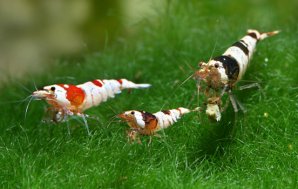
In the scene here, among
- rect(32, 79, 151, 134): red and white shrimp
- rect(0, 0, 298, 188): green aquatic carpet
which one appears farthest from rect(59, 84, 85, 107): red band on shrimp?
rect(0, 0, 298, 188): green aquatic carpet

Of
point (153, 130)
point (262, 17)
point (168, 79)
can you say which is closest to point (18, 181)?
point (153, 130)

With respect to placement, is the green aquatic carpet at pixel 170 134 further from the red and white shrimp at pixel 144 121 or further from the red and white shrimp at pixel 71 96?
the red and white shrimp at pixel 71 96

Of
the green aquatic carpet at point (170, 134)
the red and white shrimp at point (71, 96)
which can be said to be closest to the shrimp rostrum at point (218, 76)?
the green aquatic carpet at point (170, 134)

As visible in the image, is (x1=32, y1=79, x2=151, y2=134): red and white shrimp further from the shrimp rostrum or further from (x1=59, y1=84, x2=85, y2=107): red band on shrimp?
the shrimp rostrum

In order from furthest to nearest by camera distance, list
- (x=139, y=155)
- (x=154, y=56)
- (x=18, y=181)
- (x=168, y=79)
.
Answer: (x=154, y=56)
(x=168, y=79)
(x=139, y=155)
(x=18, y=181)

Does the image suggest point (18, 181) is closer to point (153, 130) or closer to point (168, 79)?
point (153, 130)

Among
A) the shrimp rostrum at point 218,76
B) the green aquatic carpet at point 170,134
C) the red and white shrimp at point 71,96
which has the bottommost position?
the green aquatic carpet at point 170,134

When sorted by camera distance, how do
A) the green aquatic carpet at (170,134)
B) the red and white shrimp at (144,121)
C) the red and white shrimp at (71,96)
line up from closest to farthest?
the green aquatic carpet at (170,134), the red and white shrimp at (144,121), the red and white shrimp at (71,96)
